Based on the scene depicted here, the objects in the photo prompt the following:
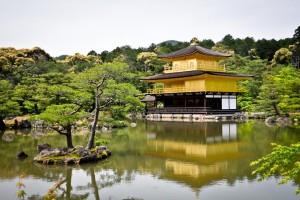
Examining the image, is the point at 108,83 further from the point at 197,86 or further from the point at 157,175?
the point at 197,86

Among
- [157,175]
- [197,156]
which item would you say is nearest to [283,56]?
[197,156]

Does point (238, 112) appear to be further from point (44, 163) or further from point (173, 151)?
point (44, 163)

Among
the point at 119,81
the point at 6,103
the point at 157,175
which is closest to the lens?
the point at 157,175

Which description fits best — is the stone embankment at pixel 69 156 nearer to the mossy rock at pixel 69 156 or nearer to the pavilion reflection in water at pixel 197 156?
the mossy rock at pixel 69 156

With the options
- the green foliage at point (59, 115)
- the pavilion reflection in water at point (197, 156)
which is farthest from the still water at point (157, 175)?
the green foliage at point (59, 115)

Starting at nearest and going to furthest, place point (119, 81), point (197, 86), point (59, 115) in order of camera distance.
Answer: point (59, 115) < point (119, 81) < point (197, 86)

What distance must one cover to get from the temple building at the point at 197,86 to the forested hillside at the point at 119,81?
3183 mm

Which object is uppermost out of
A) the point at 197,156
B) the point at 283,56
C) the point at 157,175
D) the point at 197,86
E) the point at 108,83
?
the point at 283,56

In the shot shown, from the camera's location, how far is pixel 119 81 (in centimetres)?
1694

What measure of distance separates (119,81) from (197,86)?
2301 cm

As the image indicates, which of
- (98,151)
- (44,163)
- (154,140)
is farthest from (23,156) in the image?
(154,140)

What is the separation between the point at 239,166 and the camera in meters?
11.7

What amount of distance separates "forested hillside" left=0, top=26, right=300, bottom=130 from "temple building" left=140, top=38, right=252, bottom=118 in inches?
125

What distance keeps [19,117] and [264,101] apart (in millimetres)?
23258
